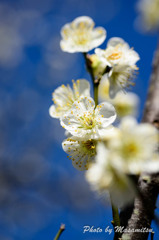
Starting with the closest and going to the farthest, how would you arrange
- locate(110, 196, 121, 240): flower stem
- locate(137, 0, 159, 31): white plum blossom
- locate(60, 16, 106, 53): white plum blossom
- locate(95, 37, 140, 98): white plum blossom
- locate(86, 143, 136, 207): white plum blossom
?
locate(86, 143, 136, 207): white plum blossom
locate(110, 196, 121, 240): flower stem
locate(95, 37, 140, 98): white plum blossom
locate(60, 16, 106, 53): white plum blossom
locate(137, 0, 159, 31): white plum blossom

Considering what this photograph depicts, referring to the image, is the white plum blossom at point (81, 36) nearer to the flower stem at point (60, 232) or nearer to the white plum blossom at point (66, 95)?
the white plum blossom at point (66, 95)

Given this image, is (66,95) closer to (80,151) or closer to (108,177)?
(80,151)

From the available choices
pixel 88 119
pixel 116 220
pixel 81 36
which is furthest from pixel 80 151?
pixel 81 36

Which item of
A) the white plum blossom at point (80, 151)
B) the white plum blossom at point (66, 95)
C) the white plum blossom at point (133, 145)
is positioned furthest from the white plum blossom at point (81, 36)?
the white plum blossom at point (133, 145)

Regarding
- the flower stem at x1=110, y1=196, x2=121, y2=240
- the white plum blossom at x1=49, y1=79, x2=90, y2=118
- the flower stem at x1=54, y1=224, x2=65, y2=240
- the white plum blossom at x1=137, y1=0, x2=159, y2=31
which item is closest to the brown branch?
the flower stem at x1=110, y1=196, x2=121, y2=240

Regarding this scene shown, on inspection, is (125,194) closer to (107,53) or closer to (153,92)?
(107,53)

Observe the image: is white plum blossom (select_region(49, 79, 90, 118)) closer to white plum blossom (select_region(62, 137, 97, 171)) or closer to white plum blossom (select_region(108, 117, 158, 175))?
white plum blossom (select_region(62, 137, 97, 171))
